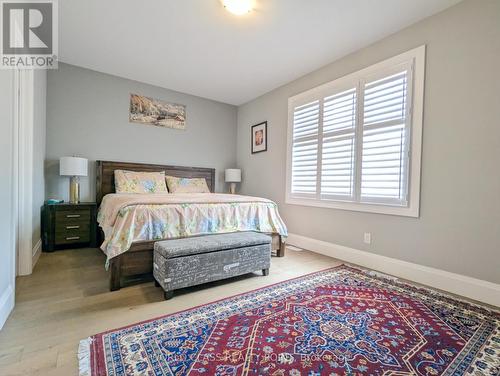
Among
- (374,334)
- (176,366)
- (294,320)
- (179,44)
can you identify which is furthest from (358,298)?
(179,44)

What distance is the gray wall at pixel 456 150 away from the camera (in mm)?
1997

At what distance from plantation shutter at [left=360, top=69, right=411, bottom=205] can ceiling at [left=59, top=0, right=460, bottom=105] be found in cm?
59

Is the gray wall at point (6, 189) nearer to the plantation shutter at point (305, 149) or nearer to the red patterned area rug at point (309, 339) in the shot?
the red patterned area rug at point (309, 339)

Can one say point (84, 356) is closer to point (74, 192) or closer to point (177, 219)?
point (177, 219)

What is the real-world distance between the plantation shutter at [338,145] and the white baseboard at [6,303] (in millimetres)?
3198

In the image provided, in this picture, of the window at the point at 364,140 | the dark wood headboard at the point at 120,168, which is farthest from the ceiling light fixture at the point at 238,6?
the dark wood headboard at the point at 120,168

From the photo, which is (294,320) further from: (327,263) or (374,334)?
(327,263)

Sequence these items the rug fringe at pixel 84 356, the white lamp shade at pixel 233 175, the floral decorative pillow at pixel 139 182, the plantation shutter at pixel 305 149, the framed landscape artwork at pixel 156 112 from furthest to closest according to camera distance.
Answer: the white lamp shade at pixel 233 175 → the framed landscape artwork at pixel 156 112 → the floral decorative pillow at pixel 139 182 → the plantation shutter at pixel 305 149 → the rug fringe at pixel 84 356

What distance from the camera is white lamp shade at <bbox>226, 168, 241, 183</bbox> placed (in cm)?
484

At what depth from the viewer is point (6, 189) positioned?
5.34ft

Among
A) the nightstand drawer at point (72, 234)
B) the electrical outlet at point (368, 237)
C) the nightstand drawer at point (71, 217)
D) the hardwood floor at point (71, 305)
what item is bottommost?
the hardwood floor at point (71, 305)

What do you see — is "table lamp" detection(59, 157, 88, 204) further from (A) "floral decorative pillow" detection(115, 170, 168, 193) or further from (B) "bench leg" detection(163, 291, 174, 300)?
(B) "bench leg" detection(163, 291, 174, 300)

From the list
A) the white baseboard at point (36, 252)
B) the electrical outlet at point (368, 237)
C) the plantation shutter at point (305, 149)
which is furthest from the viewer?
the plantation shutter at point (305, 149)

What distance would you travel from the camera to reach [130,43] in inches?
116
